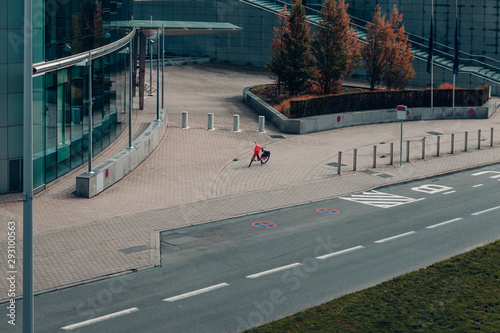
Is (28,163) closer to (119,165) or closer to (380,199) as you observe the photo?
(119,165)

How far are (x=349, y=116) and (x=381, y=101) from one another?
11.9ft

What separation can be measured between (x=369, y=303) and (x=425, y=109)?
29.3m

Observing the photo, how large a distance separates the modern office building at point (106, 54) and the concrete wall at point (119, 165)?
1.87 meters

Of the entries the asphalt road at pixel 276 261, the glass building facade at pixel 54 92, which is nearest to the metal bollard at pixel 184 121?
the glass building facade at pixel 54 92

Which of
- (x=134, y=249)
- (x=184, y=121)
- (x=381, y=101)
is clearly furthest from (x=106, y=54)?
(x=381, y=101)

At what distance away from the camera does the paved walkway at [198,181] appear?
18.8m

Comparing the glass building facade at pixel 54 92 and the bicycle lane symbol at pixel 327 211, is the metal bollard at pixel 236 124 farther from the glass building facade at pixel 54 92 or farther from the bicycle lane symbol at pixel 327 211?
the bicycle lane symbol at pixel 327 211

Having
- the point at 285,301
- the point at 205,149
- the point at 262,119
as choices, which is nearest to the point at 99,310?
the point at 285,301

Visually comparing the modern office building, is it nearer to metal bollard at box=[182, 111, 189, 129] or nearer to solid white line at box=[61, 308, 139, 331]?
metal bollard at box=[182, 111, 189, 129]

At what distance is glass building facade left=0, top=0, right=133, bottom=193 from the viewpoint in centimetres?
2384

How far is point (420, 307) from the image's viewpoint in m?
14.5

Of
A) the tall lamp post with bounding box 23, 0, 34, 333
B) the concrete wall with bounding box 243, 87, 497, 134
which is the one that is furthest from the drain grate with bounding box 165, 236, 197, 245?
the concrete wall with bounding box 243, 87, 497, 134

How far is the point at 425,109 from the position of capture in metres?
42.3

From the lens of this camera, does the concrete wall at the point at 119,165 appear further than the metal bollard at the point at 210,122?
No
